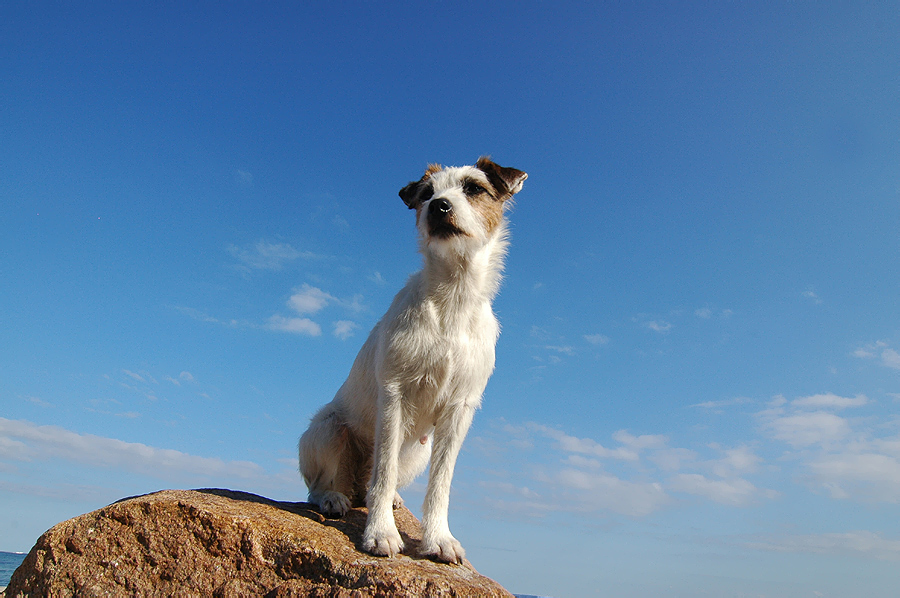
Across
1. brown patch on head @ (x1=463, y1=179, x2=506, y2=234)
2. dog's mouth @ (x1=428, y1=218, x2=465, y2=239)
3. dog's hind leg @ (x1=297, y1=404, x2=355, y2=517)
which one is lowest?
dog's hind leg @ (x1=297, y1=404, x2=355, y2=517)

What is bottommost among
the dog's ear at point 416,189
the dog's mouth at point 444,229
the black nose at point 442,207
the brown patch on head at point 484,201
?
the dog's mouth at point 444,229

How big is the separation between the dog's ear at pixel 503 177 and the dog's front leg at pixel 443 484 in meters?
2.52

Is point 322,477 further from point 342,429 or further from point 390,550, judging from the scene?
point 390,550

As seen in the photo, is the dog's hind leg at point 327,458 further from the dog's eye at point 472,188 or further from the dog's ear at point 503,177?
the dog's ear at point 503,177

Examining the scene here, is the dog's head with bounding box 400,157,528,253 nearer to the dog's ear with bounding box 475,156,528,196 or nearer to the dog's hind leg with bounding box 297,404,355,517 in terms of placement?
the dog's ear with bounding box 475,156,528,196

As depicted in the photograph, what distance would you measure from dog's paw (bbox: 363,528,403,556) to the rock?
8 centimetres

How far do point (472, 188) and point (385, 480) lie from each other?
325 cm

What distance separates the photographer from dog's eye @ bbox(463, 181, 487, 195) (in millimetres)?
6404

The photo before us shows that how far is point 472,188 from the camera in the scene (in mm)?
6426

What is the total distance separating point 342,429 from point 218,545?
6.27 ft

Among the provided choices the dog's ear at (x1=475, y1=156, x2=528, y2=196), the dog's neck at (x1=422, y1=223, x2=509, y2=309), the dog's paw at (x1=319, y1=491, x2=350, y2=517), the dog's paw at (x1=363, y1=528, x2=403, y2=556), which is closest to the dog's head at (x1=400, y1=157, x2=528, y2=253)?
the dog's ear at (x1=475, y1=156, x2=528, y2=196)

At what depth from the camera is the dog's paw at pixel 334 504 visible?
6.35 m

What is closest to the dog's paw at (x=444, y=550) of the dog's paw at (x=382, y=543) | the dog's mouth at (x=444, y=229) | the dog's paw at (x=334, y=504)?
the dog's paw at (x=382, y=543)

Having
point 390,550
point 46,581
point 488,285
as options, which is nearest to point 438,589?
point 390,550
